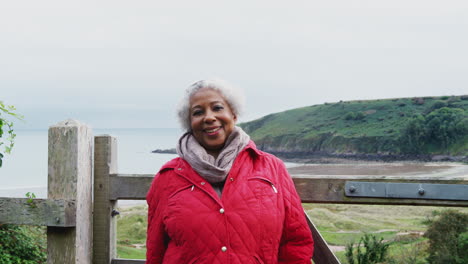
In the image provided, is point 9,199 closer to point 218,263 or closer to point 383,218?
point 218,263

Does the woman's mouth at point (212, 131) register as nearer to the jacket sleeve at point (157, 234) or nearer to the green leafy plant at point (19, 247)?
the jacket sleeve at point (157, 234)

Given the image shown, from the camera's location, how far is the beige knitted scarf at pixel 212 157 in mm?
2387

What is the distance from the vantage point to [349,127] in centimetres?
5941

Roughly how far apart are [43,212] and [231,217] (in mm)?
1310

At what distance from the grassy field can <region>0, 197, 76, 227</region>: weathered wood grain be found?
358 centimetres

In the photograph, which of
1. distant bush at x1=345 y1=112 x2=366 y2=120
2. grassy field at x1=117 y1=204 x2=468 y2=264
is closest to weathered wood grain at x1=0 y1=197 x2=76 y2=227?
grassy field at x1=117 y1=204 x2=468 y2=264

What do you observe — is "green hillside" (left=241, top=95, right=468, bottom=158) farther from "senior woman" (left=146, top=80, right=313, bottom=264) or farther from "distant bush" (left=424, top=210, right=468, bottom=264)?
"senior woman" (left=146, top=80, right=313, bottom=264)

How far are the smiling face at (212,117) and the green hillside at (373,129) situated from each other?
43.3 meters

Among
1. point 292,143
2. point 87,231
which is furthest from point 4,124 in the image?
point 292,143

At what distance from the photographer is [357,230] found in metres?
9.14

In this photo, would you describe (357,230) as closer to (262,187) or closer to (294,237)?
(294,237)

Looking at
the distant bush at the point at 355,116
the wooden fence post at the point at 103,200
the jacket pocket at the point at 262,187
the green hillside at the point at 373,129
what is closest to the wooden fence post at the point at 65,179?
the wooden fence post at the point at 103,200

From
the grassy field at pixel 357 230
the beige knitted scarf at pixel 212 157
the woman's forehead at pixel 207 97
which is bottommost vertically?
the grassy field at pixel 357 230

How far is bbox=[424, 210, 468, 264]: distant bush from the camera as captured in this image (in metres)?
4.54
